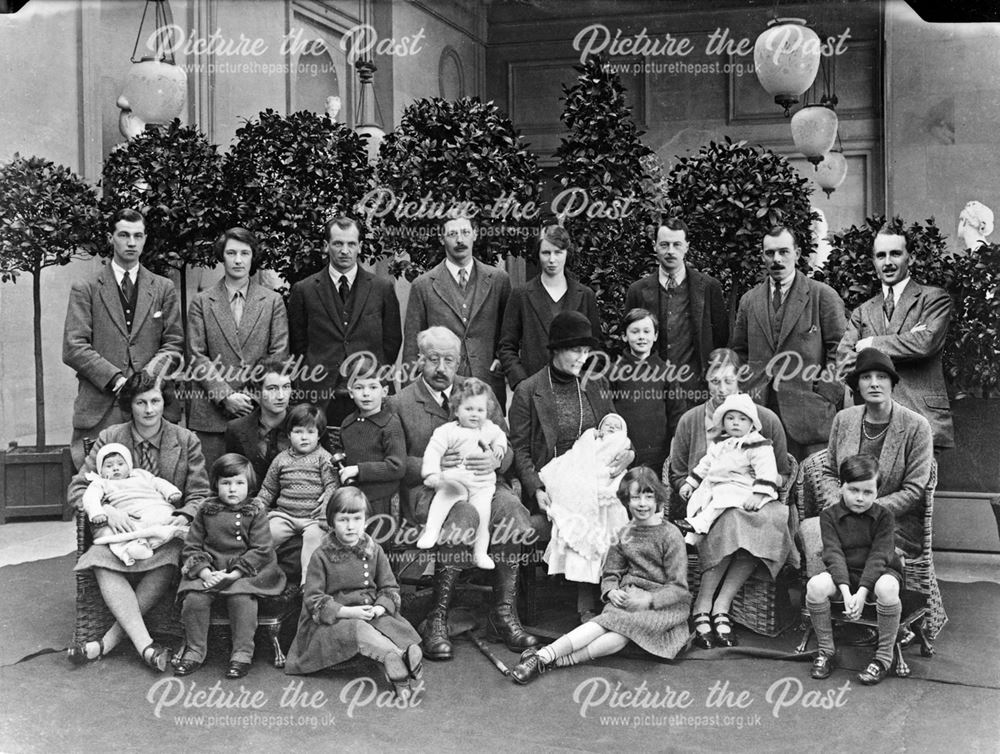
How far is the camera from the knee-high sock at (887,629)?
355cm

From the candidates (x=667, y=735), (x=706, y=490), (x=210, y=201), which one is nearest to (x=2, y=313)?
(x=210, y=201)

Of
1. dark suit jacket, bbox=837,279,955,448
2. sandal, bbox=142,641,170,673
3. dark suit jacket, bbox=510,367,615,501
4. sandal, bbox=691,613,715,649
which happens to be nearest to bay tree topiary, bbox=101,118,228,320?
dark suit jacket, bbox=510,367,615,501

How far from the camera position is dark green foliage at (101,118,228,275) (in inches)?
208

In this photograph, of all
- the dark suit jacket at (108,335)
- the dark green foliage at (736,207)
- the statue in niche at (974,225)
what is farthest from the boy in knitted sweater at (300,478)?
the statue in niche at (974,225)

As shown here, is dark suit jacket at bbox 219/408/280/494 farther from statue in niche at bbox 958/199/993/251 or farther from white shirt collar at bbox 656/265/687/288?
statue in niche at bbox 958/199/993/251

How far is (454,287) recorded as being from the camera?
4.75m

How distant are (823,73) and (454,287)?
7.89 m

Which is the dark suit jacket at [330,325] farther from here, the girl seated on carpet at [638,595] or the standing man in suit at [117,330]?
the girl seated on carpet at [638,595]

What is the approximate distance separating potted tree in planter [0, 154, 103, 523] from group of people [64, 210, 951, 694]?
1.28m

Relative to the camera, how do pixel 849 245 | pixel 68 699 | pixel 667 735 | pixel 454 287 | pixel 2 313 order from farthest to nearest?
1. pixel 2 313
2. pixel 849 245
3. pixel 454 287
4. pixel 68 699
5. pixel 667 735

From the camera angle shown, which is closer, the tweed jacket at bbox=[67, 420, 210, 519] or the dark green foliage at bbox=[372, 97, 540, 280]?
the tweed jacket at bbox=[67, 420, 210, 519]

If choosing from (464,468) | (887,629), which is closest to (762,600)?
(887,629)

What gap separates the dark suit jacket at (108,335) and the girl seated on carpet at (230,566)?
1.04 m

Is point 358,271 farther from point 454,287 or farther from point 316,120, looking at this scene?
point 316,120
